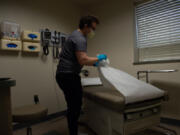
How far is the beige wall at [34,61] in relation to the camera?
172cm

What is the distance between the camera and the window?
1.75m

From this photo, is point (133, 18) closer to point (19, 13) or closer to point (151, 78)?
point (151, 78)

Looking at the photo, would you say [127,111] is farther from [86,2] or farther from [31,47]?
[86,2]

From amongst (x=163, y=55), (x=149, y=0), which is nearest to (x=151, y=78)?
(x=163, y=55)

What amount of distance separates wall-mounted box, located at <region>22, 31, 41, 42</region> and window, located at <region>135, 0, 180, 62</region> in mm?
1504

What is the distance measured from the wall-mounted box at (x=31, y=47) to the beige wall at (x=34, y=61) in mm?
106

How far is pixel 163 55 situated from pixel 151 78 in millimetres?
364

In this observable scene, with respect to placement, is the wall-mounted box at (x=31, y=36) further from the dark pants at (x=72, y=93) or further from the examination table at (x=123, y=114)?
the examination table at (x=123, y=114)

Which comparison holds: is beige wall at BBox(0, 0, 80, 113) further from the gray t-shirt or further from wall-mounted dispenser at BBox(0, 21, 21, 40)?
the gray t-shirt

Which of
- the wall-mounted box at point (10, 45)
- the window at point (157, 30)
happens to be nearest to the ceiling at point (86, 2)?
the window at point (157, 30)

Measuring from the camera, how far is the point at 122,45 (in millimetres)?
A: 2189

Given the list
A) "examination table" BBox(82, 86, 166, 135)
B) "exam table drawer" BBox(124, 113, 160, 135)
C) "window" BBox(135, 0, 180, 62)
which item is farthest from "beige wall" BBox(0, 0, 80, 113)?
"exam table drawer" BBox(124, 113, 160, 135)

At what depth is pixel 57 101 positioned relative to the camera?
223 cm

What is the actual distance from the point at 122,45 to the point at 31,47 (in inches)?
55.5
